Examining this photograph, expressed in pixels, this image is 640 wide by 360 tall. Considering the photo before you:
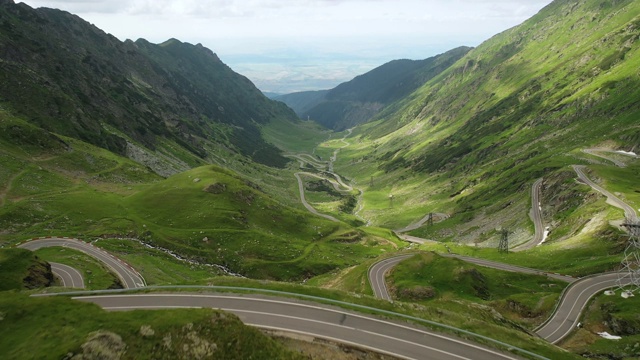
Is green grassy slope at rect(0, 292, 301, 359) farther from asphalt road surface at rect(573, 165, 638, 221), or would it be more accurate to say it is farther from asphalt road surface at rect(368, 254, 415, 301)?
asphalt road surface at rect(573, 165, 638, 221)

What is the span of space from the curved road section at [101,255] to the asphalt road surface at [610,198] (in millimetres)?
111198

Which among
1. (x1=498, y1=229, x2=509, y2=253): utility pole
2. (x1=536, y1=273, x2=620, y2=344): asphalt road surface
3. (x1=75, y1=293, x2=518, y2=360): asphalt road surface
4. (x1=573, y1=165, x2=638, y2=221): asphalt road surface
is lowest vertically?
(x1=498, y1=229, x2=509, y2=253): utility pole

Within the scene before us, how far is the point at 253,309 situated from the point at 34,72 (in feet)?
652

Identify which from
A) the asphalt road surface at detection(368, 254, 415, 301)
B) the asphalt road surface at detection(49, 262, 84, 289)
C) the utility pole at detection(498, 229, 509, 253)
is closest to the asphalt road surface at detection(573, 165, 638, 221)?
the utility pole at detection(498, 229, 509, 253)

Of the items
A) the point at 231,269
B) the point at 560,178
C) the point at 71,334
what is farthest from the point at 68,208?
the point at 560,178

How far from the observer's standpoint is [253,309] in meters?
49.5

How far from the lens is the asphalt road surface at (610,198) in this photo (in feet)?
346

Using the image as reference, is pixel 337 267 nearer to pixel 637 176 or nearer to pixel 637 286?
pixel 637 286

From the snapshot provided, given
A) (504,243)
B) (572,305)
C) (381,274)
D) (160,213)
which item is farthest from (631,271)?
(160,213)

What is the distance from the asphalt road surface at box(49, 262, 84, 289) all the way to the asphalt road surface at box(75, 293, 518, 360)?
19.1 meters

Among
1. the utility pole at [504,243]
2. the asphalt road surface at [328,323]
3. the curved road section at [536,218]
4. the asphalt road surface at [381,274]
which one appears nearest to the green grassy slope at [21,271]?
the asphalt road surface at [328,323]

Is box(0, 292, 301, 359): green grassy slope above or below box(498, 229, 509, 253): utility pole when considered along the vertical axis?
above

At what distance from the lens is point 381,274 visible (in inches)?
3570

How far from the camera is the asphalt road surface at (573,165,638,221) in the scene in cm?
10534
